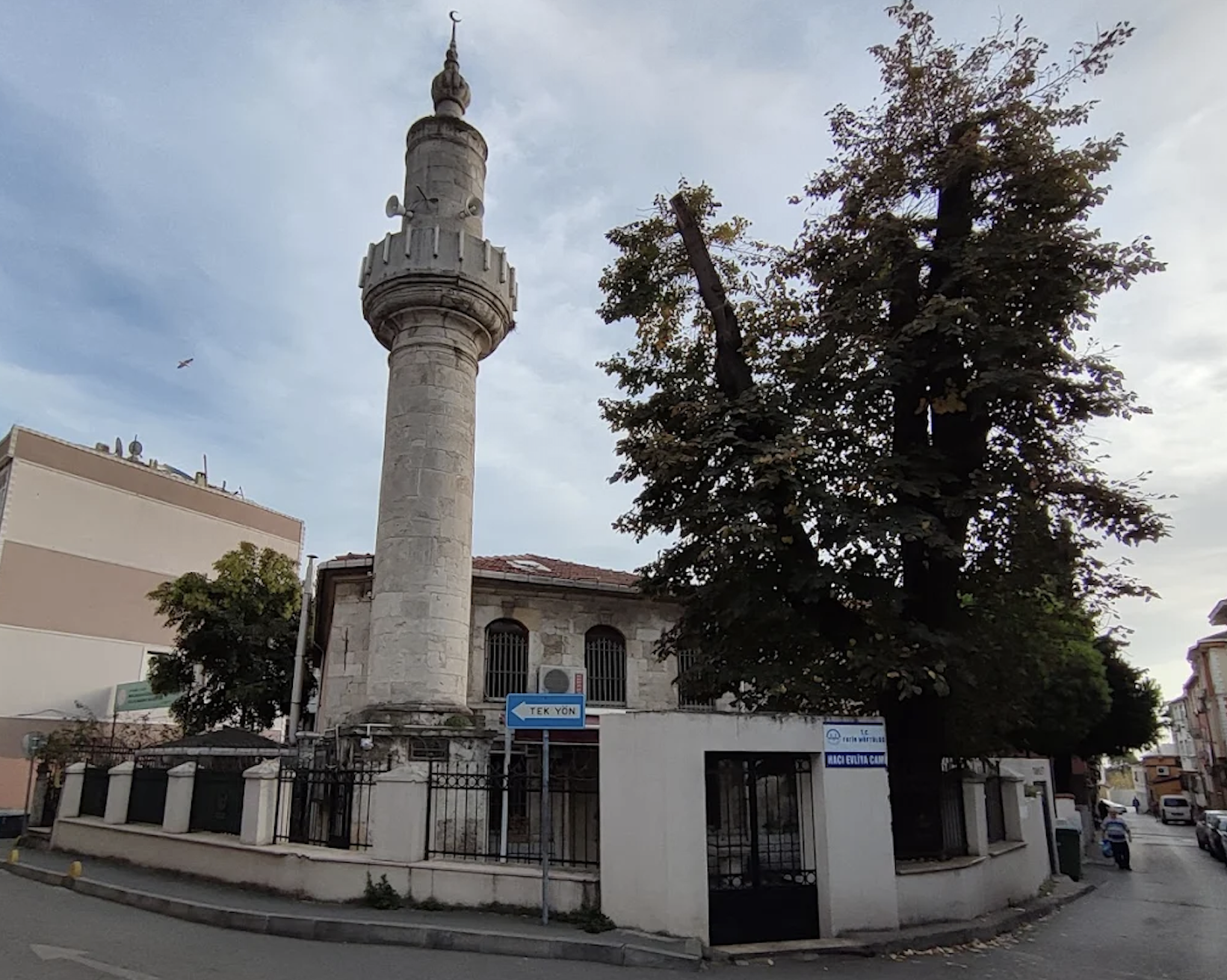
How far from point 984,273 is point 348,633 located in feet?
45.4

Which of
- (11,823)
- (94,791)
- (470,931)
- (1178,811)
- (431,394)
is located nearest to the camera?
(470,931)

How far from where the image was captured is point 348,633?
18938 millimetres

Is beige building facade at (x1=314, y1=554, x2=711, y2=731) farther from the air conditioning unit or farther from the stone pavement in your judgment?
the stone pavement

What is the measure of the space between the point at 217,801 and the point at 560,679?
8.44 meters

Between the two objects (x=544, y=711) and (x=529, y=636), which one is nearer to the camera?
(x=544, y=711)

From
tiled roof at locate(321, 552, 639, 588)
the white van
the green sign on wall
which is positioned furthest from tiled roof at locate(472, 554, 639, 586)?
the white van

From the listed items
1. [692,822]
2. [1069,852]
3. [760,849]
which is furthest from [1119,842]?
[692,822]

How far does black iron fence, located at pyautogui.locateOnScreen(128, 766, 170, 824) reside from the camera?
13086mm

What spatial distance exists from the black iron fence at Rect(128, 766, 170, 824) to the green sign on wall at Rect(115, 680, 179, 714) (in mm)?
13947

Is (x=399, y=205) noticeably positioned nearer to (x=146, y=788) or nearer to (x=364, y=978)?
(x=146, y=788)

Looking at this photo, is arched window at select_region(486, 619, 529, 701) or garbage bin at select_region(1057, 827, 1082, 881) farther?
arched window at select_region(486, 619, 529, 701)

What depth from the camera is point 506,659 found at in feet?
63.3

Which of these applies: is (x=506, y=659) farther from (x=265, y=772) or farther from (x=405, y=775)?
(x=405, y=775)

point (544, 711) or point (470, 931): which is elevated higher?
point (544, 711)
